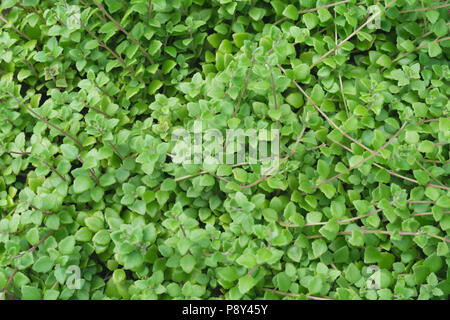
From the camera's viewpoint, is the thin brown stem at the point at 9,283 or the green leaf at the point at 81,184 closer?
the thin brown stem at the point at 9,283

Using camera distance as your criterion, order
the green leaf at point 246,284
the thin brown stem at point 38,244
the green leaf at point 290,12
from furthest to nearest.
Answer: the green leaf at point 290,12 → the thin brown stem at point 38,244 → the green leaf at point 246,284

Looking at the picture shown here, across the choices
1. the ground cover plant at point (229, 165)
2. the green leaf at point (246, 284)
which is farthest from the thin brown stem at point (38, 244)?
the green leaf at point (246, 284)

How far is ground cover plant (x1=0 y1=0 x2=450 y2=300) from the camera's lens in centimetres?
123

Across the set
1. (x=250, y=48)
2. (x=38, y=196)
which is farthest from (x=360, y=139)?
(x=38, y=196)

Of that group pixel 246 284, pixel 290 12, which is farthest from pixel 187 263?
pixel 290 12

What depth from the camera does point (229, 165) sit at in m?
1.32

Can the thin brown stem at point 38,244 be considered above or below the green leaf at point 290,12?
below

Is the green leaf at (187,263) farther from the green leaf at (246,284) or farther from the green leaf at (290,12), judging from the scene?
the green leaf at (290,12)

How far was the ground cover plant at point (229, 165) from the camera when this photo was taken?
1229 mm

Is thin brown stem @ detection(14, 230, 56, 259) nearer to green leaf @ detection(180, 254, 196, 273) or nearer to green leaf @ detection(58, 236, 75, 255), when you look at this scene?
green leaf @ detection(58, 236, 75, 255)

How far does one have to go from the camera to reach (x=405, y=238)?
4.18ft
